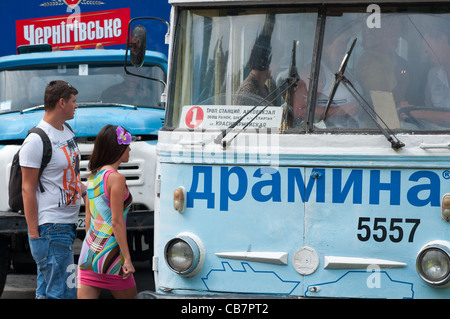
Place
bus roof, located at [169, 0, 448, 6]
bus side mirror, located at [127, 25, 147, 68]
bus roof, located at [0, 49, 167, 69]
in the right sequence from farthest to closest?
bus roof, located at [0, 49, 167, 69] → bus side mirror, located at [127, 25, 147, 68] → bus roof, located at [169, 0, 448, 6]

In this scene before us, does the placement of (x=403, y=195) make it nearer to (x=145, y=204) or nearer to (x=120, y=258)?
(x=120, y=258)

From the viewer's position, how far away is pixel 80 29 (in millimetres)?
10766

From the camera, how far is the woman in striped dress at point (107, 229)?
5441 millimetres

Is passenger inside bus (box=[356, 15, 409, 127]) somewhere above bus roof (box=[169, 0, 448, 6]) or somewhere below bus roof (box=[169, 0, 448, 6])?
below

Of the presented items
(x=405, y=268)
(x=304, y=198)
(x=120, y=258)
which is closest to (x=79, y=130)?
(x=120, y=258)

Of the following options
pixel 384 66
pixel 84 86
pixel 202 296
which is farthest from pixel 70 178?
pixel 84 86

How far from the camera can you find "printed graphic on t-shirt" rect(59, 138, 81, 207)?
18.5 feet

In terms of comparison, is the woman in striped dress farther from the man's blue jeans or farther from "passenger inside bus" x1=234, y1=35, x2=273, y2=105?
"passenger inside bus" x1=234, y1=35, x2=273, y2=105

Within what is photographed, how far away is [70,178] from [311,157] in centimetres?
175

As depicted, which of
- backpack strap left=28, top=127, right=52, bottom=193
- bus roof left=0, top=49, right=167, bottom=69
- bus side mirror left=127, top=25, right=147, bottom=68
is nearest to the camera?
backpack strap left=28, top=127, right=52, bottom=193

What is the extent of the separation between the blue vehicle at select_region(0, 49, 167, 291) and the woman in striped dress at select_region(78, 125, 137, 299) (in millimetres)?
2009

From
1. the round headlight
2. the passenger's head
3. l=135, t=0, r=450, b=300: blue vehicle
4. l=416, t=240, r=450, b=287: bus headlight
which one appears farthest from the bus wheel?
l=416, t=240, r=450, b=287: bus headlight

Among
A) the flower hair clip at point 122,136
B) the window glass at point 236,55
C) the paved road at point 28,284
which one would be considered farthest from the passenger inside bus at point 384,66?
the paved road at point 28,284

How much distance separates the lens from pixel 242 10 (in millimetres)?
5398
